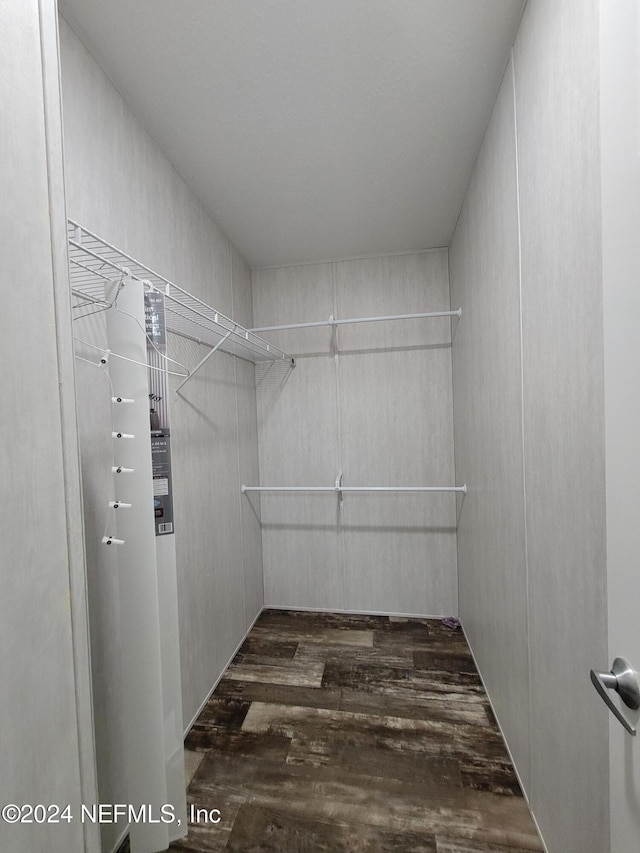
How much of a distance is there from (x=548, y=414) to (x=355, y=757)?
5.13 ft

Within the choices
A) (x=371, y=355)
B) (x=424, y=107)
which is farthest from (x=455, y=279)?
(x=424, y=107)

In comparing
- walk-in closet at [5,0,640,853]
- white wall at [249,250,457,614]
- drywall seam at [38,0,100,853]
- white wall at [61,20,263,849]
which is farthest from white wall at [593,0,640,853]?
white wall at [249,250,457,614]

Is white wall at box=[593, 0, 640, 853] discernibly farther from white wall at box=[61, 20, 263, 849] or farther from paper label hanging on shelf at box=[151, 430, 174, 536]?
white wall at box=[61, 20, 263, 849]

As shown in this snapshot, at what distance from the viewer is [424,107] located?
1425mm

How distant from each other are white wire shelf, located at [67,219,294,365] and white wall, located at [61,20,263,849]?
0.07 meters

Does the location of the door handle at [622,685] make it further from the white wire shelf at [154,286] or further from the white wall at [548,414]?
the white wire shelf at [154,286]

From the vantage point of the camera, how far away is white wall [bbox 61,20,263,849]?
1156 millimetres

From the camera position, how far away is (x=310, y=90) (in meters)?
1.33

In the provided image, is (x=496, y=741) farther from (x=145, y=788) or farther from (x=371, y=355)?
(x=371, y=355)

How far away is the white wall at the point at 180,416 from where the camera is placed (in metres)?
1.16

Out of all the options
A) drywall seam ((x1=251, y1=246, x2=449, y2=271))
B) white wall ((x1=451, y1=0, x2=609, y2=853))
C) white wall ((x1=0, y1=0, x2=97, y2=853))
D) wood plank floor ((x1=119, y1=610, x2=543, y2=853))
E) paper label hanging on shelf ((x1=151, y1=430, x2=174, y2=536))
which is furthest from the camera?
drywall seam ((x1=251, y1=246, x2=449, y2=271))

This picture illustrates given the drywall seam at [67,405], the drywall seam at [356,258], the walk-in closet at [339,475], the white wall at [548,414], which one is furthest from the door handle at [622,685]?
the drywall seam at [356,258]

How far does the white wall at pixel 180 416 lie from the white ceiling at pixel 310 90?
141 millimetres

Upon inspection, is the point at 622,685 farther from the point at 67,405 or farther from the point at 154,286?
the point at 154,286
